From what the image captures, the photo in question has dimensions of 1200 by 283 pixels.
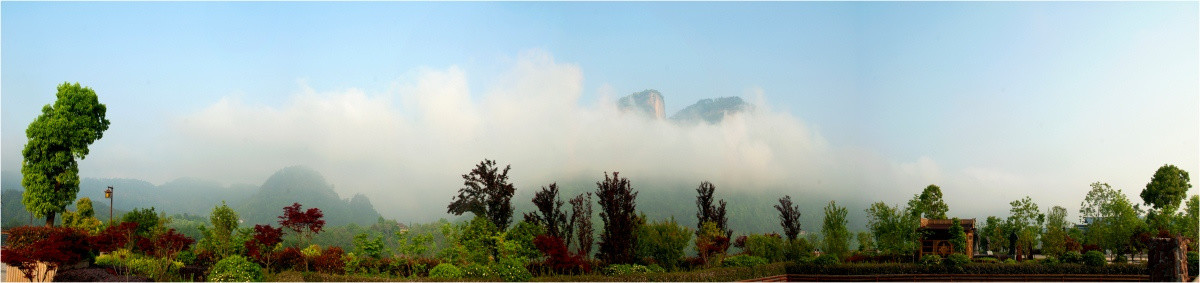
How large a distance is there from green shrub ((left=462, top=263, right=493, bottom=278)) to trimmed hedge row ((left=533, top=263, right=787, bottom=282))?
1.16 metres

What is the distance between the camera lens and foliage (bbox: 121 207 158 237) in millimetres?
21547

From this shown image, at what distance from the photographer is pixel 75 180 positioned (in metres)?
22.1

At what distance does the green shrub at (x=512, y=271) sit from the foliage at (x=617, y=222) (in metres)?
3.69

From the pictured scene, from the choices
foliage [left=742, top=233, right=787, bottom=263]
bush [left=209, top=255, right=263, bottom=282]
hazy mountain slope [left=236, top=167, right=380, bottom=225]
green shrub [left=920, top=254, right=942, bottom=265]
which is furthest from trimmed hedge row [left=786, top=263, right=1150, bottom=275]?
hazy mountain slope [left=236, top=167, right=380, bottom=225]

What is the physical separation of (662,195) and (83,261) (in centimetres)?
4322

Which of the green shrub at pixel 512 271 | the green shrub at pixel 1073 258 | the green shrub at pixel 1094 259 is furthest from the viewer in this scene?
the green shrub at pixel 1073 258

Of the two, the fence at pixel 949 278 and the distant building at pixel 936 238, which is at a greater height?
the distant building at pixel 936 238

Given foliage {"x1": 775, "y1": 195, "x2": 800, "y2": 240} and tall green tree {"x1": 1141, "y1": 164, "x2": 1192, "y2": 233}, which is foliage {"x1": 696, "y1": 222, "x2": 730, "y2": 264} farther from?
tall green tree {"x1": 1141, "y1": 164, "x2": 1192, "y2": 233}

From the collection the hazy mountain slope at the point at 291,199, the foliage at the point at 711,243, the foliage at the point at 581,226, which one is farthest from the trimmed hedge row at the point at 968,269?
the hazy mountain slope at the point at 291,199

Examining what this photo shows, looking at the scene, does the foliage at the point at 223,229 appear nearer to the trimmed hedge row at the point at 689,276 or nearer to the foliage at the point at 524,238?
the foliage at the point at 524,238

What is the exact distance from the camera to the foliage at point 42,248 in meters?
16.2

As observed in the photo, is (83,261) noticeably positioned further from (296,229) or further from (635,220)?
(635,220)

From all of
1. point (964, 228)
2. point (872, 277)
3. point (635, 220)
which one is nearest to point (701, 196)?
point (635, 220)

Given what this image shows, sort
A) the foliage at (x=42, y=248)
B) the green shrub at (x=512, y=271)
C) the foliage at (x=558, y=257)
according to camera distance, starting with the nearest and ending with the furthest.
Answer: the foliage at (x=42, y=248)
the green shrub at (x=512, y=271)
the foliage at (x=558, y=257)
